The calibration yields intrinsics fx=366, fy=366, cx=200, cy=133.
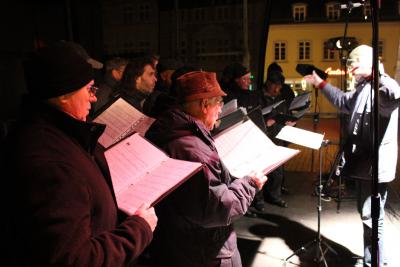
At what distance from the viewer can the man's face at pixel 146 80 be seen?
397 cm

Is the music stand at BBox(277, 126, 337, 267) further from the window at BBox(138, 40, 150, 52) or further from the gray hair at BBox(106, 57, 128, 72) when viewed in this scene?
the window at BBox(138, 40, 150, 52)

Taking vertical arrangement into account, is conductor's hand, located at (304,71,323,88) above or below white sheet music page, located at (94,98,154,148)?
above

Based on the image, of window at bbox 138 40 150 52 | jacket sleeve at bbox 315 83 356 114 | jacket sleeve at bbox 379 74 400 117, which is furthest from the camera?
window at bbox 138 40 150 52

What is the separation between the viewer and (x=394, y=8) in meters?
28.4

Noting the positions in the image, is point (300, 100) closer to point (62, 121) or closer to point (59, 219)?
point (62, 121)

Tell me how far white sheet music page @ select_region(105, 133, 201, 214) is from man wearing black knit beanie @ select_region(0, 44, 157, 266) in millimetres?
89

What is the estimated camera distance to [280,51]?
3195 centimetres

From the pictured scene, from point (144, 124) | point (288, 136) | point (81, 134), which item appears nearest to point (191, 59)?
point (288, 136)

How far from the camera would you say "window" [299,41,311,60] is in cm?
3135

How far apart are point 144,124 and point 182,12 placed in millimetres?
6827

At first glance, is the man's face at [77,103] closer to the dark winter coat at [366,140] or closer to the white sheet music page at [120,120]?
the white sheet music page at [120,120]

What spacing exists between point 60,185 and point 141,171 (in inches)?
24.5

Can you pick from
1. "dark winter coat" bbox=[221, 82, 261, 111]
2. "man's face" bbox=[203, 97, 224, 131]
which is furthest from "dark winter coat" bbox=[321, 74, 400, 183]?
"dark winter coat" bbox=[221, 82, 261, 111]

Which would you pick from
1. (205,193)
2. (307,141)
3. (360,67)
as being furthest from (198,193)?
(360,67)
